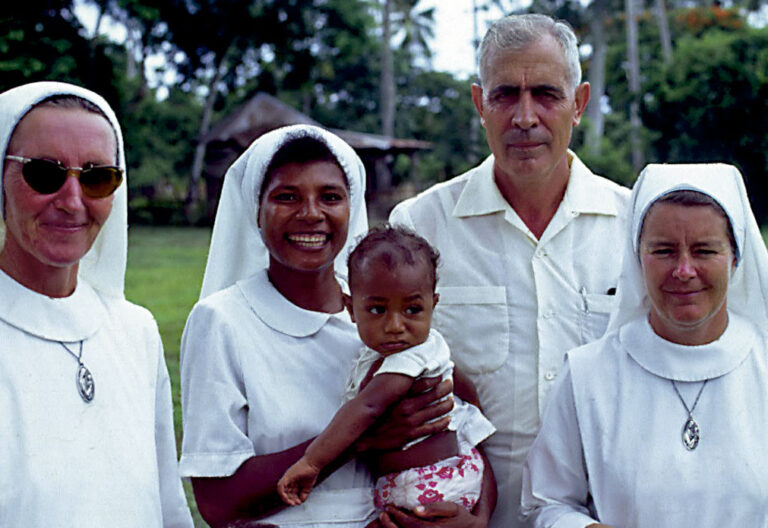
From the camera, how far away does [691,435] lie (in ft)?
8.85

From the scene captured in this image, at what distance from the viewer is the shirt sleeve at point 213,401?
2639 mm

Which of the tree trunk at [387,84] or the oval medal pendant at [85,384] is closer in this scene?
the oval medal pendant at [85,384]

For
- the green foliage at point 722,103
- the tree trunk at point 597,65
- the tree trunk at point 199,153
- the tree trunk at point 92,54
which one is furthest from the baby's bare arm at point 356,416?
the tree trunk at point 597,65

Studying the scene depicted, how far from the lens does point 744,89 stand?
2234 centimetres

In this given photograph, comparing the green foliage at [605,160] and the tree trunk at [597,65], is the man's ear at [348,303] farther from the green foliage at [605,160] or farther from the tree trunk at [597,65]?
the tree trunk at [597,65]

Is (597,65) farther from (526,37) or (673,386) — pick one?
(673,386)

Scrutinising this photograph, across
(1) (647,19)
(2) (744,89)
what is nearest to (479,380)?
(2) (744,89)

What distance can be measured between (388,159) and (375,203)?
2.29m

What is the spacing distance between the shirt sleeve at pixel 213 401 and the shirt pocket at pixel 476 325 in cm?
97

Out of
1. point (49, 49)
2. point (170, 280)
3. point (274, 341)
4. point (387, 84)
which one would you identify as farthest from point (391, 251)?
point (387, 84)

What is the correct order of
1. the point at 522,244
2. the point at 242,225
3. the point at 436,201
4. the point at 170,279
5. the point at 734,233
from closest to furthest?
the point at 734,233 < the point at 242,225 < the point at 522,244 < the point at 436,201 < the point at 170,279

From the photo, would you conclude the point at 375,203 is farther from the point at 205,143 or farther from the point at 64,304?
the point at 64,304

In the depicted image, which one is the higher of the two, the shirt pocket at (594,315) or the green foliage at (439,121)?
the green foliage at (439,121)

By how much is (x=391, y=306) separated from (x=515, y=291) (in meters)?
0.77
